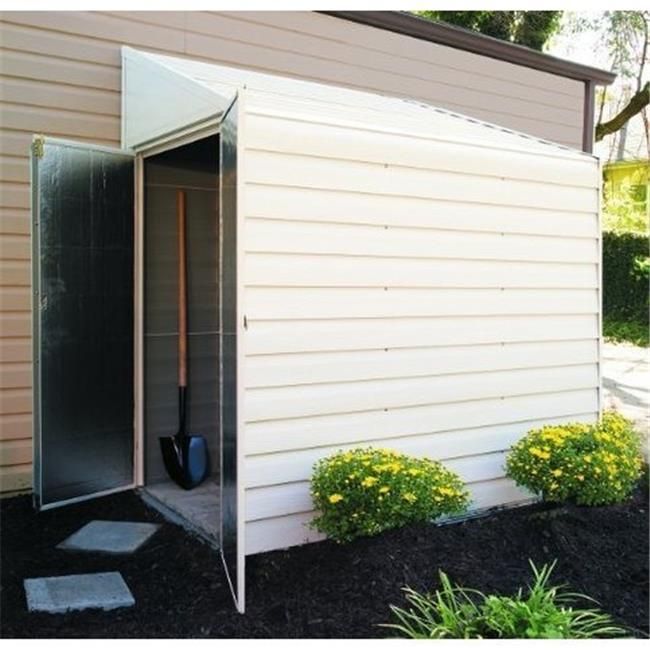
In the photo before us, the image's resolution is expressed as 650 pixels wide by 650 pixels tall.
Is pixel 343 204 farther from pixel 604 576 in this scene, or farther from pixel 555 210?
pixel 604 576

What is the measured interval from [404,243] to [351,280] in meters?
0.42

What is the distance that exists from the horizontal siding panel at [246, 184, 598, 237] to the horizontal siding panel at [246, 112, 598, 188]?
19 cm

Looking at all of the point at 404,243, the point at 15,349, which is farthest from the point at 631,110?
the point at 15,349

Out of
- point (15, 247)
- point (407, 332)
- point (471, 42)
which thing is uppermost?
point (471, 42)

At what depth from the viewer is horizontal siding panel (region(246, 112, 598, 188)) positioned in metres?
3.93

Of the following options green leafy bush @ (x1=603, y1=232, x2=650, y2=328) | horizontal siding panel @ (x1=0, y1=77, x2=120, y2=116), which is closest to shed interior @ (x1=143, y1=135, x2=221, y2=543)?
horizontal siding panel @ (x1=0, y1=77, x2=120, y2=116)

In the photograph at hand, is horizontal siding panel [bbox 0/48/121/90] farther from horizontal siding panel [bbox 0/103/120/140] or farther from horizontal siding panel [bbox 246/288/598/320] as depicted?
horizontal siding panel [bbox 246/288/598/320]

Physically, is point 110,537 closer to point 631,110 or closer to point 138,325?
point 138,325

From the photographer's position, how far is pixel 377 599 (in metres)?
3.29

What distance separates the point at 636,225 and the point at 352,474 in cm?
1430

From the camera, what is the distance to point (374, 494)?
11.9 ft

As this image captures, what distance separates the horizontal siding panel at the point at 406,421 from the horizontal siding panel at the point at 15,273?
1.83m

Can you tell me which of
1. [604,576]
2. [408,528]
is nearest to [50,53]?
[408,528]

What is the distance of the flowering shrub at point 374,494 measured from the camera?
364 cm
